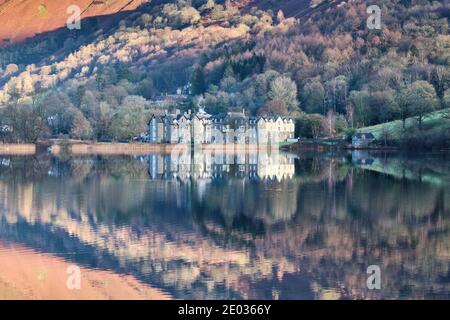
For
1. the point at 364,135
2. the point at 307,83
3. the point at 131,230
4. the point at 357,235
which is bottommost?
the point at 357,235

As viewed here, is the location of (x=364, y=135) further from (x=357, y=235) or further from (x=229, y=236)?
(x=229, y=236)

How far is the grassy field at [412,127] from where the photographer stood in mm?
72688

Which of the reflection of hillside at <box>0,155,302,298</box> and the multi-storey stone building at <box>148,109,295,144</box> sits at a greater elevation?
the multi-storey stone building at <box>148,109,295,144</box>

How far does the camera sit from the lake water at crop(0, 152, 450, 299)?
18.0 m

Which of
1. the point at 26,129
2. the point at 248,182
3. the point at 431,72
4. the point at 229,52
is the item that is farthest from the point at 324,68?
the point at 248,182

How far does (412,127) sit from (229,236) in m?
53.8

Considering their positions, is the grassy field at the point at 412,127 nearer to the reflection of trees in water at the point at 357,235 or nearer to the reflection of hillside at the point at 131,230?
the reflection of trees in water at the point at 357,235

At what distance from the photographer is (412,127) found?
7469 cm

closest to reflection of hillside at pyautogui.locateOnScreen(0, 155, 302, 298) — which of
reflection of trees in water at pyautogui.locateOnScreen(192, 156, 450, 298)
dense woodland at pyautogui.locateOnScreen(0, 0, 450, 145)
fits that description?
reflection of trees in water at pyautogui.locateOnScreen(192, 156, 450, 298)

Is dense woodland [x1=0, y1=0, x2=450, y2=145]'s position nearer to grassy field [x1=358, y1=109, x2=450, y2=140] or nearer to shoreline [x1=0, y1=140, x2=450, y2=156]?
grassy field [x1=358, y1=109, x2=450, y2=140]

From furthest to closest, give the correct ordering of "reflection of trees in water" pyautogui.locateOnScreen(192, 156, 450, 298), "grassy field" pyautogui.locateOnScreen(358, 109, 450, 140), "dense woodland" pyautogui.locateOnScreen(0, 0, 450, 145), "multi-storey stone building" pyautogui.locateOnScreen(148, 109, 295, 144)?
"multi-storey stone building" pyautogui.locateOnScreen(148, 109, 295, 144) < "dense woodland" pyautogui.locateOnScreen(0, 0, 450, 145) < "grassy field" pyautogui.locateOnScreen(358, 109, 450, 140) < "reflection of trees in water" pyautogui.locateOnScreen(192, 156, 450, 298)

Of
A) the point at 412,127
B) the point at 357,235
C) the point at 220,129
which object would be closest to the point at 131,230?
the point at 357,235

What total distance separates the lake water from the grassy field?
106 feet

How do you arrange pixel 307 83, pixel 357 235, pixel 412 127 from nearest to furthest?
pixel 357 235
pixel 412 127
pixel 307 83
